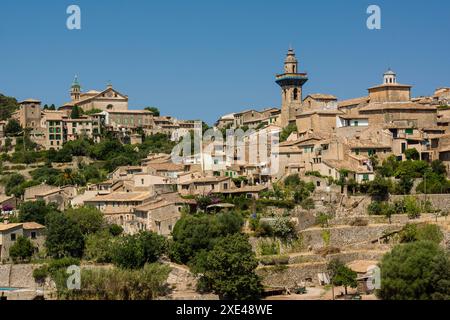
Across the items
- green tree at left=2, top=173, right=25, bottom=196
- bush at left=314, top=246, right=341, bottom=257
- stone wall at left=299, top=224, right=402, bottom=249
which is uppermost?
green tree at left=2, top=173, right=25, bottom=196

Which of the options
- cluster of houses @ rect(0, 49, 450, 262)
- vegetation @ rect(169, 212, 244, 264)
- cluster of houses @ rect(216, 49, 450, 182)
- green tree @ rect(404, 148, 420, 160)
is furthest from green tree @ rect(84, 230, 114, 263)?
green tree @ rect(404, 148, 420, 160)

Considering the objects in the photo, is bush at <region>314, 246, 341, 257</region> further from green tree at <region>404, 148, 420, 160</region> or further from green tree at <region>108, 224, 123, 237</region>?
green tree at <region>108, 224, 123, 237</region>

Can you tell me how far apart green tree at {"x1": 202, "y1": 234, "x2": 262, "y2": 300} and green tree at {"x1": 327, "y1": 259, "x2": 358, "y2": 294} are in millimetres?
3134

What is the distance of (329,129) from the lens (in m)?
52.3

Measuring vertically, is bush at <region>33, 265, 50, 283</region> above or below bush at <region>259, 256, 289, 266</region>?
below

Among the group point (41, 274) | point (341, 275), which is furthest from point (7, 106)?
point (341, 275)

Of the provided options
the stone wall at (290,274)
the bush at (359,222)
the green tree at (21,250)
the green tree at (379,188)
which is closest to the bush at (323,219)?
the bush at (359,222)

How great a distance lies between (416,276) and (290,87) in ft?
101

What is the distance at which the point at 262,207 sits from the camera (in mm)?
42062

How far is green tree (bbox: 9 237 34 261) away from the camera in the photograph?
40.6 m

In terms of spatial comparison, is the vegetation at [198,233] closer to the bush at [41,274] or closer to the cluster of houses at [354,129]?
the bush at [41,274]

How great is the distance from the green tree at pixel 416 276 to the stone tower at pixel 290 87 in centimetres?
2705

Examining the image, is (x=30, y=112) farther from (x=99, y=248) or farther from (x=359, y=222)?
(x=359, y=222)
